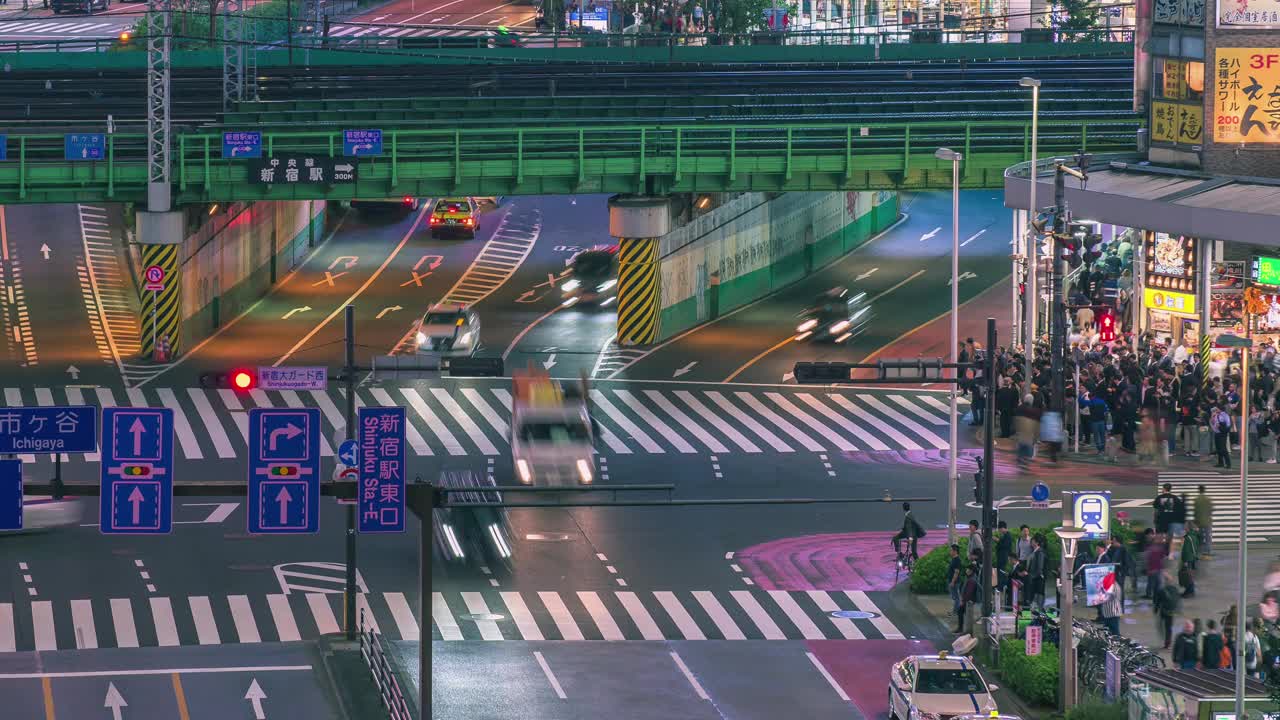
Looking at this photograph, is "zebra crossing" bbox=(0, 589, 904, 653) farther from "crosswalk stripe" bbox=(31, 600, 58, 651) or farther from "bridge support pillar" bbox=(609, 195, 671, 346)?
"bridge support pillar" bbox=(609, 195, 671, 346)

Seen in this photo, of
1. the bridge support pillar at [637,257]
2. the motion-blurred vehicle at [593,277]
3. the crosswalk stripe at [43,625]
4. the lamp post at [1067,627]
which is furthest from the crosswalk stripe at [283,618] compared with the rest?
the motion-blurred vehicle at [593,277]

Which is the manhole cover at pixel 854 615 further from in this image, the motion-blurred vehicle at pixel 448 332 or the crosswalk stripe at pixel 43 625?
the motion-blurred vehicle at pixel 448 332

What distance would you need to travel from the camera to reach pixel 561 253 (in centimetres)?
9106

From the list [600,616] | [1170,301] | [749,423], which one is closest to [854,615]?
[600,616]

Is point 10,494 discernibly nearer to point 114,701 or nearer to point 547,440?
point 114,701

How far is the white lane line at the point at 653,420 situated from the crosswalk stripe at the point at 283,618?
16714 millimetres

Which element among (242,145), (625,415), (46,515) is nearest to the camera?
(46,515)

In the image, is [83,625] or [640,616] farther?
[640,616]

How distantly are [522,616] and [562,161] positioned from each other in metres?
29.9

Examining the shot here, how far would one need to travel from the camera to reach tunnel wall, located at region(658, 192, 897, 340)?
7712 centimetres

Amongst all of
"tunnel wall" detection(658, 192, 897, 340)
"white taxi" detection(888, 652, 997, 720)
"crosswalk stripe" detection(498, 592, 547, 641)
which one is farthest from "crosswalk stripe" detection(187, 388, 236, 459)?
"white taxi" detection(888, 652, 997, 720)

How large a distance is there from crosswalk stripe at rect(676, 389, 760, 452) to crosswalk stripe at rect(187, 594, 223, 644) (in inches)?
749

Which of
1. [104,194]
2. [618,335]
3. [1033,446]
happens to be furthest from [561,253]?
[1033,446]

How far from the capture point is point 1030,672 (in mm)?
39219
